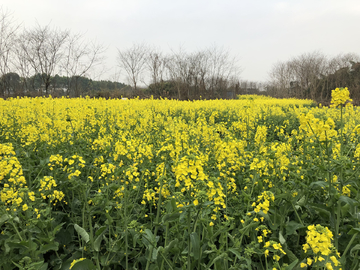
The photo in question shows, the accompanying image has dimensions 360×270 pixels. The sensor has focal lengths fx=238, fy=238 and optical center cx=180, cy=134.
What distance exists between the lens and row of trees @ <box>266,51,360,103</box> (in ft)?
93.8

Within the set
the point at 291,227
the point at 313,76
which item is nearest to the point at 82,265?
the point at 291,227

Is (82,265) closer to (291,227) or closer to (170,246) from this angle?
(170,246)

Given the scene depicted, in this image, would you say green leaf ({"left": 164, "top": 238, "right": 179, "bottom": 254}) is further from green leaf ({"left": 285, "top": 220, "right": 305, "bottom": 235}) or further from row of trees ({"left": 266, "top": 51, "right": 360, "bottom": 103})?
row of trees ({"left": 266, "top": 51, "right": 360, "bottom": 103})

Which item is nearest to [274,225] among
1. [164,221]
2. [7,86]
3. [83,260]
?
[164,221]

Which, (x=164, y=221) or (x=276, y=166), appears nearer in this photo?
(x=164, y=221)

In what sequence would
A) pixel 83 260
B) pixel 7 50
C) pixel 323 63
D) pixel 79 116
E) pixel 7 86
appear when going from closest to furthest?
pixel 83 260, pixel 79 116, pixel 7 50, pixel 7 86, pixel 323 63

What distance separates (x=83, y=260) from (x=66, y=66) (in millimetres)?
22274

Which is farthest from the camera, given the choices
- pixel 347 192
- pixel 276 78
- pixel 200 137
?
pixel 276 78

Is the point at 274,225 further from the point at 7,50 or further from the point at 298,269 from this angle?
the point at 7,50

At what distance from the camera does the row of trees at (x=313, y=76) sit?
28.6 meters

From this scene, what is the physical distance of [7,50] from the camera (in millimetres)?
16641

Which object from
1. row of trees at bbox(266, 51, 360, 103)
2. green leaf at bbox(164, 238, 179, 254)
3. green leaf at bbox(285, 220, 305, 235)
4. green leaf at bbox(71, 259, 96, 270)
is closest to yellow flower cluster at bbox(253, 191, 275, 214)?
green leaf at bbox(285, 220, 305, 235)

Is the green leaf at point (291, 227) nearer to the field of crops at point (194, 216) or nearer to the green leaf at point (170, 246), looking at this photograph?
the field of crops at point (194, 216)

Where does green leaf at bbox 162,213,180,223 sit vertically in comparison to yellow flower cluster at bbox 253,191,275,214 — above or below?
below
